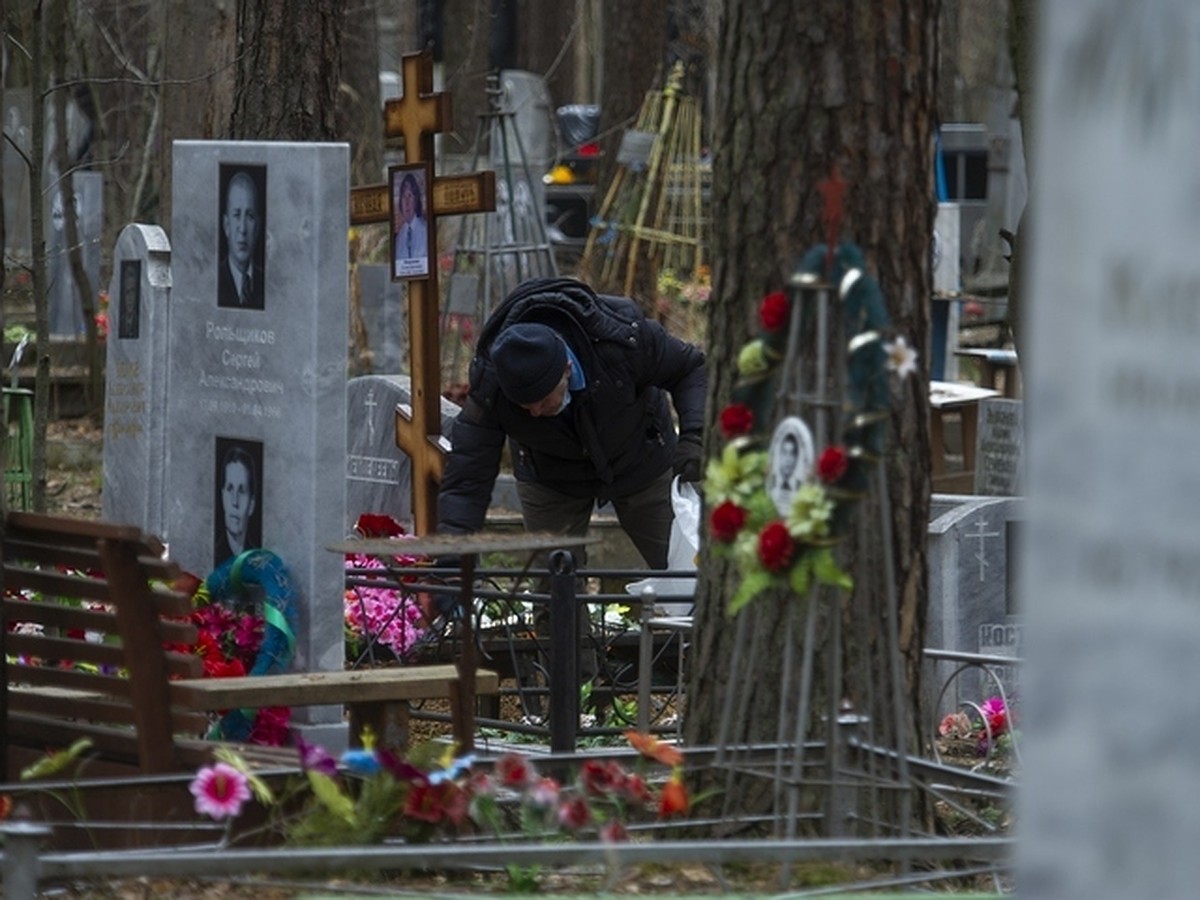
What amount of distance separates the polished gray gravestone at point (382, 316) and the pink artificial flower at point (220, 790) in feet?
36.3

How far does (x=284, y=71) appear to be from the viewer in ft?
32.9

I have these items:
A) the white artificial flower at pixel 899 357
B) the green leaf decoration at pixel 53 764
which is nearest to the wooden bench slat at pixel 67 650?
the green leaf decoration at pixel 53 764

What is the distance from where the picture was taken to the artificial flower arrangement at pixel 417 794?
4969 mm

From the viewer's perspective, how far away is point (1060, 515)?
7.22 ft

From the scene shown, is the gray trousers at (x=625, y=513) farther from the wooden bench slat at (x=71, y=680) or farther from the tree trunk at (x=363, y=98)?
the tree trunk at (x=363, y=98)

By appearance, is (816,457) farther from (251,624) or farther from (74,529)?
(251,624)

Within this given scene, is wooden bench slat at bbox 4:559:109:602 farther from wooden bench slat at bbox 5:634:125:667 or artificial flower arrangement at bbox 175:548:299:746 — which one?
artificial flower arrangement at bbox 175:548:299:746

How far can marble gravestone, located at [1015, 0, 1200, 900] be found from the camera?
85.7 inches


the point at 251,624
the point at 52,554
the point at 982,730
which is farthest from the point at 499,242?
the point at 52,554

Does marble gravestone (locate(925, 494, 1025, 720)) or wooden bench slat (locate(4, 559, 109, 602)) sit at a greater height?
wooden bench slat (locate(4, 559, 109, 602))

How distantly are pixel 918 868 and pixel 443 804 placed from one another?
46.0 inches

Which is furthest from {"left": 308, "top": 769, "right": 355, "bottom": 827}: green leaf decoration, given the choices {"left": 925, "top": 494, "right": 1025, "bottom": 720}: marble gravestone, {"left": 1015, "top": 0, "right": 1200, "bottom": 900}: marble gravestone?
{"left": 925, "top": 494, "right": 1025, "bottom": 720}: marble gravestone

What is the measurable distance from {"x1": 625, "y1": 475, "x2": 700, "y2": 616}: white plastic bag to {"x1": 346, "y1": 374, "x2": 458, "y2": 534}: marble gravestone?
2833 millimetres

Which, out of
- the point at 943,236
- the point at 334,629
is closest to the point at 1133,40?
the point at 334,629
